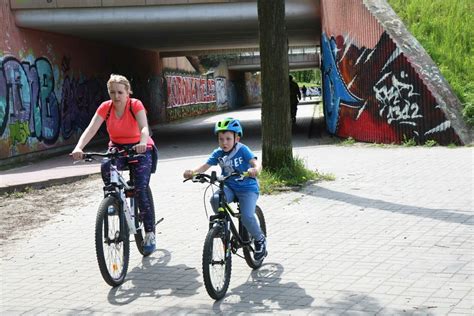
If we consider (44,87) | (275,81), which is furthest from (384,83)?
(44,87)

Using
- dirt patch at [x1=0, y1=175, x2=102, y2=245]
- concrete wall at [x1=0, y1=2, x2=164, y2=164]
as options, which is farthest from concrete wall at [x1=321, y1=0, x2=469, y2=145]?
concrete wall at [x1=0, y1=2, x2=164, y2=164]

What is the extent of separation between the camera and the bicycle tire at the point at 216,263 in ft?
15.7

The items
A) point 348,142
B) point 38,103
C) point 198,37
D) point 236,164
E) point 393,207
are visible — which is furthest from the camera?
point 198,37

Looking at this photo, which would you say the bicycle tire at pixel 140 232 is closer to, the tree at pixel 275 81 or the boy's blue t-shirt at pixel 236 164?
the boy's blue t-shirt at pixel 236 164

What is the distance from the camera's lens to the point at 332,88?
1753cm

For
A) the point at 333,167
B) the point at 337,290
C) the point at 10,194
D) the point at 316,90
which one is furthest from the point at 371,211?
the point at 316,90

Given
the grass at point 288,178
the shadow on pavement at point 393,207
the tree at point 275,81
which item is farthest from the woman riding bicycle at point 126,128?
the tree at point 275,81

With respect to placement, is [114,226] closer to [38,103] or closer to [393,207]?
[393,207]

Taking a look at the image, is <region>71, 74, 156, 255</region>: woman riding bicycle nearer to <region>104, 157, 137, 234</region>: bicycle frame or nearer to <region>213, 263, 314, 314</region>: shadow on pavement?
<region>104, 157, 137, 234</region>: bicycle frame

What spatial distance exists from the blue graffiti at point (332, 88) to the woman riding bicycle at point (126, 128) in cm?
994

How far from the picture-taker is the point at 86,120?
20578 millimetres

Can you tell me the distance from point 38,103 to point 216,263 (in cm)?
1309

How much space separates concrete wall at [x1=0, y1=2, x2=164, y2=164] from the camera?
15320 mm

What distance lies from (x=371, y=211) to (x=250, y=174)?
10.7ft
